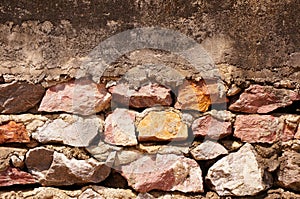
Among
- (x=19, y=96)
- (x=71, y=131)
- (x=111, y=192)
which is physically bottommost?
(x=111, y=192)

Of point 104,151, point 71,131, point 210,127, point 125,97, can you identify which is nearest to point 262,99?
point 210,127

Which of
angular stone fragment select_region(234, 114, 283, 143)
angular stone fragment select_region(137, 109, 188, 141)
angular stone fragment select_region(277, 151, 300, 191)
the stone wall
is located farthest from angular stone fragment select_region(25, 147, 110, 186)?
angular stone fragment select_region(277, 151, 300, 191)

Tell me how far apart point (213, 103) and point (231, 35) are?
26 cm

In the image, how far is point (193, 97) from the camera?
5.78ft

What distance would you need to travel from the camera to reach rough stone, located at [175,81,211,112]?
1.76m

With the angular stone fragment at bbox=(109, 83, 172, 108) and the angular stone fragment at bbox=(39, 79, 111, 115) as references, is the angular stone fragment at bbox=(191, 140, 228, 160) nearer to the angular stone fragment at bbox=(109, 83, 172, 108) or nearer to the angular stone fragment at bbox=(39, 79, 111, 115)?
the angular stone fragment at bbox=(109, 83, 172, 108)

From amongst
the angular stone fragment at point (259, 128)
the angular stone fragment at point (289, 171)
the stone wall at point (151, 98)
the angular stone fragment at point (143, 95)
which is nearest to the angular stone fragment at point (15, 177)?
the stone wall at point (151, 98)

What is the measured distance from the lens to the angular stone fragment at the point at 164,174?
176cm

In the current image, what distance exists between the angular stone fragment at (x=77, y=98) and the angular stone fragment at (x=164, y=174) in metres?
0.27

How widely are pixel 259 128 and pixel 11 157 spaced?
961 millimetres

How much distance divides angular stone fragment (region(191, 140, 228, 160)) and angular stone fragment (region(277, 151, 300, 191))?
22cm

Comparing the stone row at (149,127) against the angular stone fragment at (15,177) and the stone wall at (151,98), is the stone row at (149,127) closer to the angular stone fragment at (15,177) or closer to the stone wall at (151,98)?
the stone wall at (151,98)

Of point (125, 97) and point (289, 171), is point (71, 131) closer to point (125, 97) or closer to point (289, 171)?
point (125, 97)

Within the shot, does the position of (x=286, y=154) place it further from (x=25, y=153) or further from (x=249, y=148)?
(x=25, y=153)
